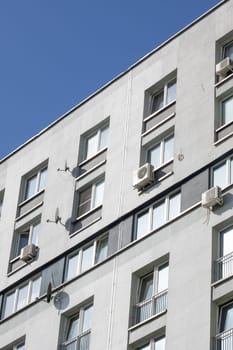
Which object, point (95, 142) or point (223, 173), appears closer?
point (223, 173)

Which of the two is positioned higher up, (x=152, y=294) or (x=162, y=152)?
(x=162, y=152)

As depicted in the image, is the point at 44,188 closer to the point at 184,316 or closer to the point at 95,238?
the point at 95,238

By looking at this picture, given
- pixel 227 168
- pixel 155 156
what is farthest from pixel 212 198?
pixel 155 156

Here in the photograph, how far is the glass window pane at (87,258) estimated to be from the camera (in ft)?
132

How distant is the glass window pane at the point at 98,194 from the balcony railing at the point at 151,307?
5.49m

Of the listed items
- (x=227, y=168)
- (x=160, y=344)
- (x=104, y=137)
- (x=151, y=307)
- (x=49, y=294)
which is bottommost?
(x=160, y=344)

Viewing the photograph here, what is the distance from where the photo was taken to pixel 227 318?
3434 cm

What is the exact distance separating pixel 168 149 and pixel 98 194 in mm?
3208

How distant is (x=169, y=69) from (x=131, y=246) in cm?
685

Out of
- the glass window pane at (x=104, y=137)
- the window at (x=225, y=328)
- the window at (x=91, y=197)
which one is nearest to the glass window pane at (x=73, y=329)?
the window at (x=91, y=197)

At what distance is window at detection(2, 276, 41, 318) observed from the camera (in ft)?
137

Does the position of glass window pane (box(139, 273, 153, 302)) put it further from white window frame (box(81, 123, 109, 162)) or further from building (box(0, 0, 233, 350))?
white window frame (box(81, 123, 109, 162))

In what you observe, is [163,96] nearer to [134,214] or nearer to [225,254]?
[134,214]

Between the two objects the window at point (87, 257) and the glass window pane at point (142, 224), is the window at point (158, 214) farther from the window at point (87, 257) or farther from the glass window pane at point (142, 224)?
the window at point (87, 257)
